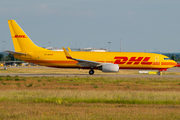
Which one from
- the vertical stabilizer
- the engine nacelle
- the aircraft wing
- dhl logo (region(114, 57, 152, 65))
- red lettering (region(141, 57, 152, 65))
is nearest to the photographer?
the engine nacelle

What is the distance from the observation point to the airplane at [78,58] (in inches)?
1601

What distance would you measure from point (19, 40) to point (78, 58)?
32.6ft

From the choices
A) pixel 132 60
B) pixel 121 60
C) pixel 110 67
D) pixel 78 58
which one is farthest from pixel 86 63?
pixel 132 60

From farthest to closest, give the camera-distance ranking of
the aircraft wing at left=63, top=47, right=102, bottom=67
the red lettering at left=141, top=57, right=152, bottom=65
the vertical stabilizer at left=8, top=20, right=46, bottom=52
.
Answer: the vertical stabilizer at left=8, top=20, right=46, bottom=52 < the red lettering at left=141, top=57, right=152, bottom=65 < the aircraft wing at left=63, top=47, right=102, bottom=67

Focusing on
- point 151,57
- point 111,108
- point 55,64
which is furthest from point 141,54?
point 111,108

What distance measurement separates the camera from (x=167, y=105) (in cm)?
1476

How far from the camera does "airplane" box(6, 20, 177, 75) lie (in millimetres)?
40656

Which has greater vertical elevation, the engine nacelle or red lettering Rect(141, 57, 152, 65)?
red lettering Rect(141, 57, 152, 65)

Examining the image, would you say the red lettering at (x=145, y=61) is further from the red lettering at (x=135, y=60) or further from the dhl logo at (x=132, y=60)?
the red lettering at (x=135, y=60)

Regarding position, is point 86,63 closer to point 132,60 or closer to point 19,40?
point 132,60

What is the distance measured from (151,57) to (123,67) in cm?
478

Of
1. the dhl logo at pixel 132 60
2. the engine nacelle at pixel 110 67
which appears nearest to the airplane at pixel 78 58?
the dhl logo at pixel 132 60

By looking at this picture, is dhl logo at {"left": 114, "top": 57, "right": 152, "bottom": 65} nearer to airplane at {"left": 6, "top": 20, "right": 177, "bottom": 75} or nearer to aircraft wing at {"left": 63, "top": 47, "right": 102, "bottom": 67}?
airplane at {"left": 6, "top": 20, "right": 177, "bottom": 75}

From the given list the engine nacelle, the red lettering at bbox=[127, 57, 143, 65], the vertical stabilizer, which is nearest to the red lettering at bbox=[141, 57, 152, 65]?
the red lettering at bbox=[127, 57, 143, 65]
